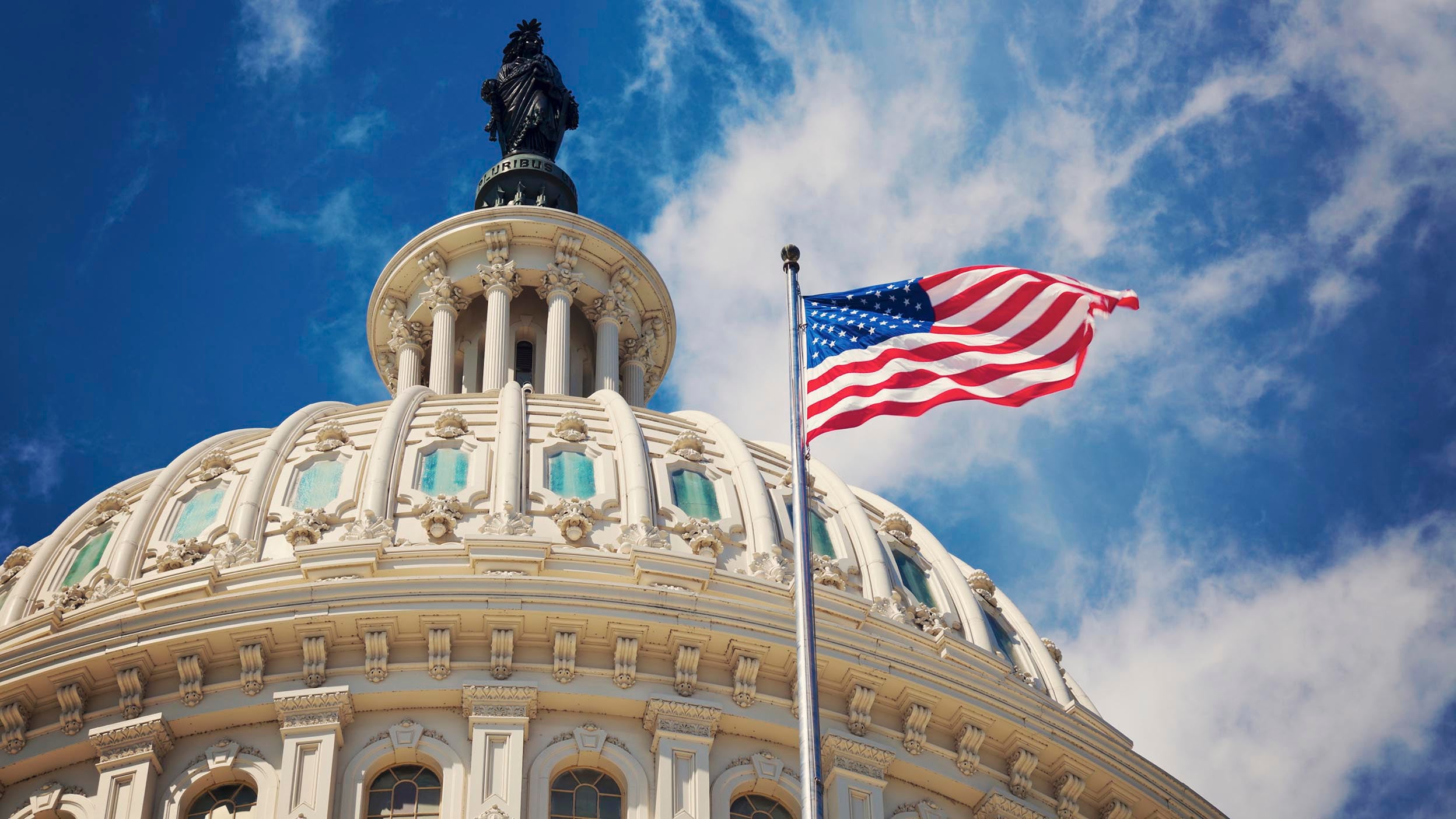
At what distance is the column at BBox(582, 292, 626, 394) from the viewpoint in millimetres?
60844

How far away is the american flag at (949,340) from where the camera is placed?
1340 inches

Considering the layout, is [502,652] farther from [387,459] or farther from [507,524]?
[387,459]

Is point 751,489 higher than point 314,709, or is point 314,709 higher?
point 751,489

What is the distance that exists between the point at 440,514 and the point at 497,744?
6.30 metres

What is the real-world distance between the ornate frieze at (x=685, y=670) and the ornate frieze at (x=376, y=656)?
5.28 metres

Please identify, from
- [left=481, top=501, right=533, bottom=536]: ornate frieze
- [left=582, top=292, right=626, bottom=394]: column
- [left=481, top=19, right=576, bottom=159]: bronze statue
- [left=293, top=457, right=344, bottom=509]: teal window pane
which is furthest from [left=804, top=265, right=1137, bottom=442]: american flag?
[left=481, top=19, right=576, bottom=159]: bronze statue

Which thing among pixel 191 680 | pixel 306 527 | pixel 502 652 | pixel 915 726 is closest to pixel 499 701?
pixel 502 652

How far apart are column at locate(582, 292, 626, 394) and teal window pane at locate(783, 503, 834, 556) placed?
1278 centimetres

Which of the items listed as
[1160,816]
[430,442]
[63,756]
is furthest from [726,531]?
[63,756]

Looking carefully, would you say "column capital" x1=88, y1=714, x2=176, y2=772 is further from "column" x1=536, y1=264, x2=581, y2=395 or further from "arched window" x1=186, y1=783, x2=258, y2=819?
"column" x1=536, y1=264, x2=581, y2=395

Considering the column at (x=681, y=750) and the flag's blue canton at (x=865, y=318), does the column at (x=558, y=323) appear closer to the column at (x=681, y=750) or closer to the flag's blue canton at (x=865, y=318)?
the column at (x=681, y=750)

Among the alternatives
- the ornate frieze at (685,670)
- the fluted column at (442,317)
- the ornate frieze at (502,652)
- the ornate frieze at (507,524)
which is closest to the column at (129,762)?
the ornate frieze at (502,652)

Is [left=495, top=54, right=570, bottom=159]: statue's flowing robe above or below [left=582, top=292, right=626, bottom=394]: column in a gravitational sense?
above

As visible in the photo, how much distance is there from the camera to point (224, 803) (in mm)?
39875
